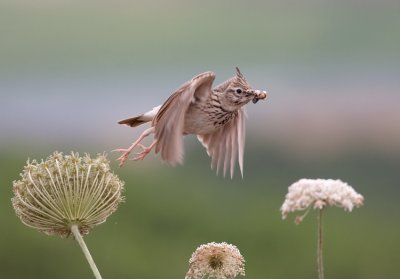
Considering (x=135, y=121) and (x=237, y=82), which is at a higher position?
(x=237, y=82)

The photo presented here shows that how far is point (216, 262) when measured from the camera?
11.2ft

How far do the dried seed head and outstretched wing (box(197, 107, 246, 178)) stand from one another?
134cm

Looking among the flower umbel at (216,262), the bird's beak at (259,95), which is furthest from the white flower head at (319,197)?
the bird's beak at (259,95)

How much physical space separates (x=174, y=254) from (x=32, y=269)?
1861 millimetres

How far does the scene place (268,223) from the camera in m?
14.1

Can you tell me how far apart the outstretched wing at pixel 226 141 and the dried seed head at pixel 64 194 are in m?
1.34

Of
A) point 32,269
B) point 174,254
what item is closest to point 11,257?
point 32,269

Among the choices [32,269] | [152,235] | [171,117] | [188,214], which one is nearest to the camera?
[171,117]

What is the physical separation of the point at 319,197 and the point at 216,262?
59 centimetres

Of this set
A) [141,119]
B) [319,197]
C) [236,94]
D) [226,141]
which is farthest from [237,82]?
[319,197]

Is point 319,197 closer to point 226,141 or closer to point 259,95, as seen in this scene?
point 259,95

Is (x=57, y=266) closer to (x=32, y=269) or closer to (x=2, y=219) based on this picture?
(x=32, y=269)

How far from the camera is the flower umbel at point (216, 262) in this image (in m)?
3.41

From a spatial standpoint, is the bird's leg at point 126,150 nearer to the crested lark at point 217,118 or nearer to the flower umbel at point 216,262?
the crested lark at point 217,118
